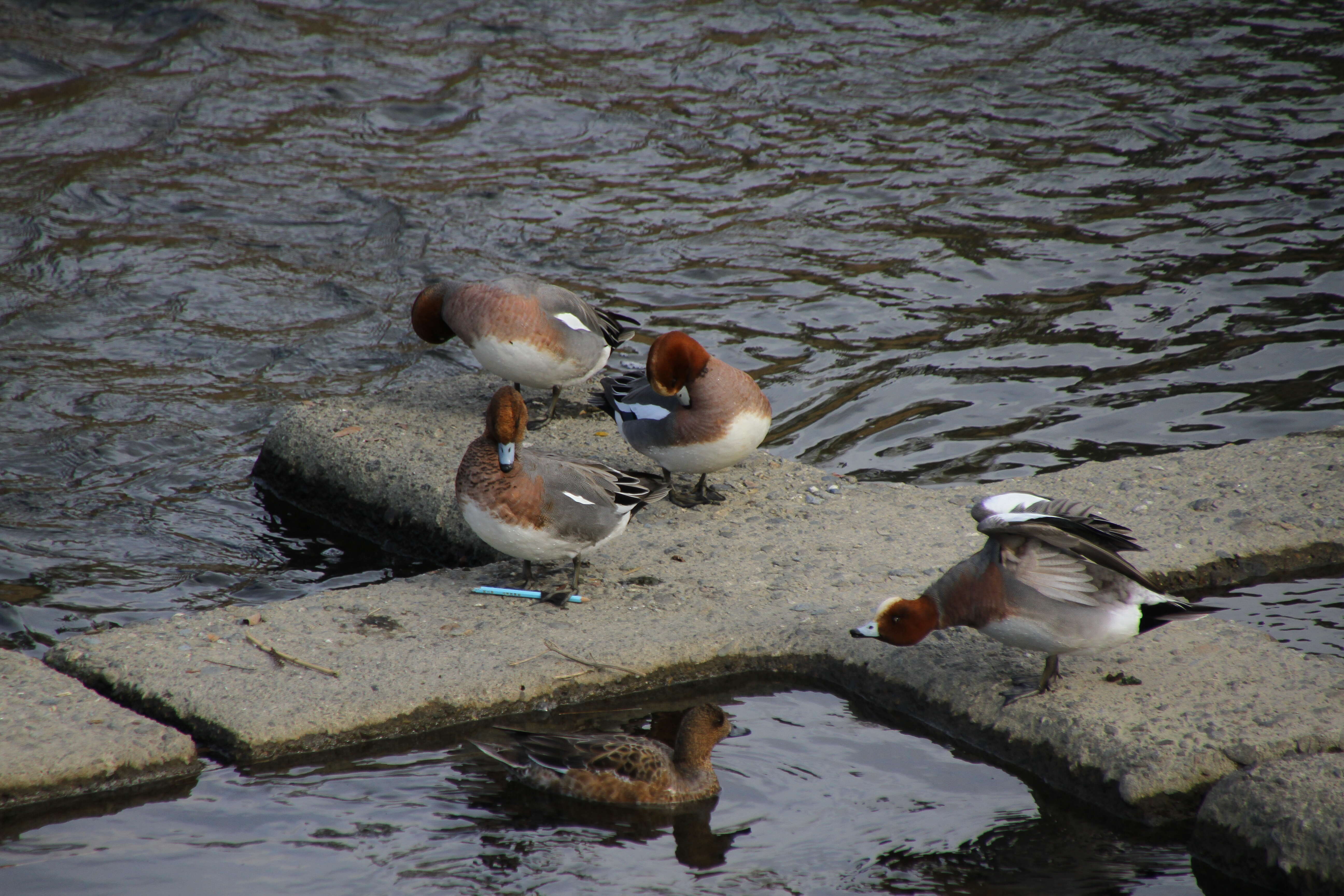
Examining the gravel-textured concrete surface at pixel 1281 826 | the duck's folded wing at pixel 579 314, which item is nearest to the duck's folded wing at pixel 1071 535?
the gravel-textured concrete surface at pixel 1281 826

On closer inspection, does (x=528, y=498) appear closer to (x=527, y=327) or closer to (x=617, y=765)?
(x=617, y=765)

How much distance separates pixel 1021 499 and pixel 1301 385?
13.8ft

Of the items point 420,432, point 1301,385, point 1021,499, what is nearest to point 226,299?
point 420,432

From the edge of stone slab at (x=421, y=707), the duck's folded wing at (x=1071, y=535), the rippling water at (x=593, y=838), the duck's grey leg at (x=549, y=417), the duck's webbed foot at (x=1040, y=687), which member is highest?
the duck's folded wing at (x=1071, y=535)

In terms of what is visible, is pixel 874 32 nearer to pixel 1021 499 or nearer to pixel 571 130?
pixel 571 130

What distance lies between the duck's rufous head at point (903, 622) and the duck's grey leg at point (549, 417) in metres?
2.82

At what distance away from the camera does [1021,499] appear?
4.29 meters

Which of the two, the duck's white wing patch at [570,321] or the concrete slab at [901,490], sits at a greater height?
the duck's white wing patch at [570,321]

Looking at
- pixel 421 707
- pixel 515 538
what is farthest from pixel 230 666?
pixel 515 538

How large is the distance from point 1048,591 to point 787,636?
1.14m

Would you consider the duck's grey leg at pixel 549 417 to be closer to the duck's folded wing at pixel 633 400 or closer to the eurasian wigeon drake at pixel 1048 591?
the duck's folded wing at pixel 633 400

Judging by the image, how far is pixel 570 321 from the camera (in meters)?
6.24

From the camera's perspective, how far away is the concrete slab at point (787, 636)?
13.6 feet

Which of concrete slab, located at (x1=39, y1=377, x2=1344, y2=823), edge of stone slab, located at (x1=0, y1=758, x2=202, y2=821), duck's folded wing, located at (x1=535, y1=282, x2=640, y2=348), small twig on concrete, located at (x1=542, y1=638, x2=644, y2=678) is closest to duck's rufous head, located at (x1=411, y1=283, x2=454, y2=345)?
duck's folded wing, located at (x1=535, y1=282, x2=640, y2=348)
